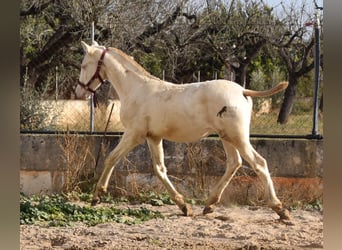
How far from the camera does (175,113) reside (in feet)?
17.3

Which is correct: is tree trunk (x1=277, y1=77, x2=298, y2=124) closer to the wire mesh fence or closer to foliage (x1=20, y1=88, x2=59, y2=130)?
the wire mesh fence

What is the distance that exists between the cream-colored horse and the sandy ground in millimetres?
205

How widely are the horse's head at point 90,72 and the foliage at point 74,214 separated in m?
1.08

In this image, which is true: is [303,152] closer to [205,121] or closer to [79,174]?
[205,121]

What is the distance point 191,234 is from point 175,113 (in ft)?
3.43

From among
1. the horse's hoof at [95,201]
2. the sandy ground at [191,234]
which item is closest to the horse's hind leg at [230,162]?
the sandy ground at [191,234]

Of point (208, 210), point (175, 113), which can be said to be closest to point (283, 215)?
point (208, 210)

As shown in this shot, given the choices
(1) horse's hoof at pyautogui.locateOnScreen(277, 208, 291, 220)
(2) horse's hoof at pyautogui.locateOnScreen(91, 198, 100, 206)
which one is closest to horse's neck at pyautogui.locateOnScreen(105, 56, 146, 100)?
(2) horse's hoof at pyautogui.locateOnScreen(91, 198, 100, 206)

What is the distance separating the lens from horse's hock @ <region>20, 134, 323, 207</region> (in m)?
6.32

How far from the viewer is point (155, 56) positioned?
783cm

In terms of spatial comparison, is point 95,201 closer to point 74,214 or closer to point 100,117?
point 74,214

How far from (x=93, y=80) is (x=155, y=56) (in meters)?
2.39

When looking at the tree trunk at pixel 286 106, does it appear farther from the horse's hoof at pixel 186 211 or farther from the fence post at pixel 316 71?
the horse's hoof at pixel 186 211

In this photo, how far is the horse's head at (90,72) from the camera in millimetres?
5523
